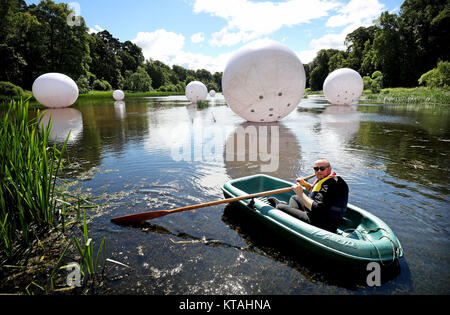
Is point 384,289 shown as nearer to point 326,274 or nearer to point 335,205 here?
point 326,274

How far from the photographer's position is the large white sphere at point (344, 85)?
66.0ft

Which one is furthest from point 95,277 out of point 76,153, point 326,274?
point 76,153

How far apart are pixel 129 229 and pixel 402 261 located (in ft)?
12.9

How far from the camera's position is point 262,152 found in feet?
26.7

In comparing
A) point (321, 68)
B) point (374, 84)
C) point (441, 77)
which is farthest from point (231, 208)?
point (321, 68)

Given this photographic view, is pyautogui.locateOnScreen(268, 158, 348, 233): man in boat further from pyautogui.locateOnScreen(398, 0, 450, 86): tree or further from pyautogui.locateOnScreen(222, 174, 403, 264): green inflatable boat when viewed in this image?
pyautogui.locateOnScreen(398, 0, 450, 86): tree

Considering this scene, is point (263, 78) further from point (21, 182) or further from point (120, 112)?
point (120, 112)

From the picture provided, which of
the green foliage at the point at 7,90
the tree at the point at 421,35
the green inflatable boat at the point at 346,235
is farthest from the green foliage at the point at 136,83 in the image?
the green inflatable boat at the point at 346,235

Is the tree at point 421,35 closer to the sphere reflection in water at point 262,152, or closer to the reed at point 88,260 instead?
the sphere reflection in water at point 262,152

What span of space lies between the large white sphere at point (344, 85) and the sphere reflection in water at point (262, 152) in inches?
460

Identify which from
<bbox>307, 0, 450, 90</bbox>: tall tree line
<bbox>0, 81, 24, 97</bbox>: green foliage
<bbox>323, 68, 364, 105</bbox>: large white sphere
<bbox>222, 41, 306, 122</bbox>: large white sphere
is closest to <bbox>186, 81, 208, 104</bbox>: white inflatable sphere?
<bbox>323, 68, 364, 105</bbox>: large white sphere

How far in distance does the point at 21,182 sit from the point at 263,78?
8821mm

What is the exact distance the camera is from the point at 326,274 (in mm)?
3092

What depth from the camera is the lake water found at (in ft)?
9.87
